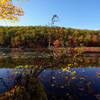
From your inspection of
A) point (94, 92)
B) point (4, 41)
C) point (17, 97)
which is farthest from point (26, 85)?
point (4, 41)

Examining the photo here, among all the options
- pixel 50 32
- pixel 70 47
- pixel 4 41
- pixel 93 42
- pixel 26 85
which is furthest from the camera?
pixel 4 41

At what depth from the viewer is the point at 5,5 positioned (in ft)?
26.4

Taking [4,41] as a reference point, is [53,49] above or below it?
above

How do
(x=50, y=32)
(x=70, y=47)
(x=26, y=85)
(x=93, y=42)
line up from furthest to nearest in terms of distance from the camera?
(x=93, y=42)
(x=70, y=47)
(x=50, y=32)
(x=26, y=85)

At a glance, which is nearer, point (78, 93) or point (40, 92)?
point (40, 92)

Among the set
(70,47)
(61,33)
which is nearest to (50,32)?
(61,33)

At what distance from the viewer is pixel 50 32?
642 centimetres

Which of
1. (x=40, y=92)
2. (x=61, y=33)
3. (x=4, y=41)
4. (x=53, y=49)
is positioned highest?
(x=61, y=33)

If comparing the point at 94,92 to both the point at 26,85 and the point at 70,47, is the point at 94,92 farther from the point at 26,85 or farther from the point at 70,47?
the point at 26,85

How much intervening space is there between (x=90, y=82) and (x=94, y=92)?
4.85ft

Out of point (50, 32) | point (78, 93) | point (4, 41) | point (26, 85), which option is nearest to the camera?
point (26, 85)

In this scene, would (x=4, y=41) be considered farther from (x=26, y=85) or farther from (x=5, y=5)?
(x=26, y=85)

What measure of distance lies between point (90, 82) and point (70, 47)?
3130mm

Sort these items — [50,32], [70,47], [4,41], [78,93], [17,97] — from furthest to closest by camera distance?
1. [4,41]
2. [70,47]
3. [50,32]
4. [78,93]
5. [17,97]
